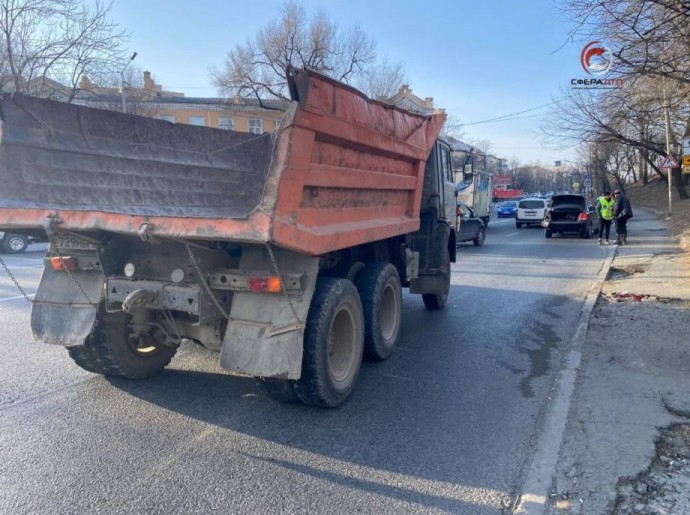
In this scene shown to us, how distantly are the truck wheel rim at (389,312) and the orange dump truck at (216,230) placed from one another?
163 mm

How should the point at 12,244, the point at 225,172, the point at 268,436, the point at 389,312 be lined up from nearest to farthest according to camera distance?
the point at 268,436 < the point at 225,172 < the point at 389,312 < the point at 12,244

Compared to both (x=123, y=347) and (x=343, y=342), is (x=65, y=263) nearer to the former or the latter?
(x=123, y=347)

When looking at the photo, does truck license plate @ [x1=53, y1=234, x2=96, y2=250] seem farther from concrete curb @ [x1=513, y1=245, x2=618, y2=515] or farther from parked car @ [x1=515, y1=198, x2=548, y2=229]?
parked car @ [x1=515, y1=198, x2=548, y2=229]

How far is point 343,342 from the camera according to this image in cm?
473

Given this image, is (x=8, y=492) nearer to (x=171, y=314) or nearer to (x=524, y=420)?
(x=171, y=314)

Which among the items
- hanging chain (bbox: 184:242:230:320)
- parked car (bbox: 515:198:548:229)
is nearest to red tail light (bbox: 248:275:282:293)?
hanging chain (bbox: 184:242:230:320)

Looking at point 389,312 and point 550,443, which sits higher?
point 389,312

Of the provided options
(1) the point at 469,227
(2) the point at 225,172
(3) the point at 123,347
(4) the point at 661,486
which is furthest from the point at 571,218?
(3) the point at 123,347

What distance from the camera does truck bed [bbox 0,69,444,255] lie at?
3525 millimetres

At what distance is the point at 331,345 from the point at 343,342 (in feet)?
0.44

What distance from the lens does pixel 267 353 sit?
3.76m

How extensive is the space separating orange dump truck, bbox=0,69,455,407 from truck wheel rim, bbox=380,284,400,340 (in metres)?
0.16

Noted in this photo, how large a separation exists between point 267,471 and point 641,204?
186 feet

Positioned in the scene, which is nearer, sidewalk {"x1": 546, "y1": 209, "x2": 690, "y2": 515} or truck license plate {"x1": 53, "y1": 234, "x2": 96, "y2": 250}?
sidewalk {"x1": 546, "y1": 209, "x2": 690, "y2": 515}
